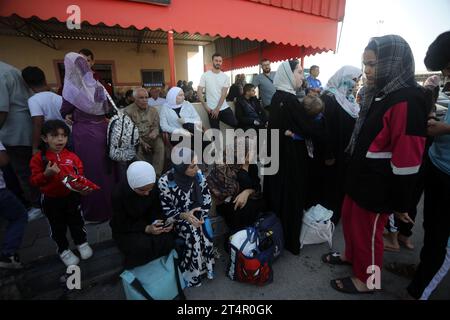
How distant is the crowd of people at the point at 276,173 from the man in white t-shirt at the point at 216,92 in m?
1.29

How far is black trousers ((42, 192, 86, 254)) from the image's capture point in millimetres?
2049

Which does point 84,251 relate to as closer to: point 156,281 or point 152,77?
point 156,281

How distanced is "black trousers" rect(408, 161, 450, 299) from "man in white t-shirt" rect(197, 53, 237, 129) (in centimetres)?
297

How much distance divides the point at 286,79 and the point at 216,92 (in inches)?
78.7

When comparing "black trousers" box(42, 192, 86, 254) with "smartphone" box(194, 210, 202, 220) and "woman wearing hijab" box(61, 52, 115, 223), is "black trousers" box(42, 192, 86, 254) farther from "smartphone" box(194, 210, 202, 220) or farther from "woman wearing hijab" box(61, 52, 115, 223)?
"smartphone" box(194, 210, 202, 220)

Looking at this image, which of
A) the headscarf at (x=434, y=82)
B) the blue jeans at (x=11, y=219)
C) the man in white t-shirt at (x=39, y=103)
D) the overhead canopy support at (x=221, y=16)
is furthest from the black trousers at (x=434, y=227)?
the overhead canopy support at (x=221, y=16)

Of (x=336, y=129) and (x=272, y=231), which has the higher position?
(x=336, y=129)

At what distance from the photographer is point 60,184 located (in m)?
2.03

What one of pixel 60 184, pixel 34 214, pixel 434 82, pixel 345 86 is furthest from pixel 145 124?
pixel 434 82

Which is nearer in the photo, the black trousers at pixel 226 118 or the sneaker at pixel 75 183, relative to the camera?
the sneaker at pixel 75 183

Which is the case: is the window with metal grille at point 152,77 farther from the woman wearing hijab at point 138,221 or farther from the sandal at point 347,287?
the sandal at point 347,287

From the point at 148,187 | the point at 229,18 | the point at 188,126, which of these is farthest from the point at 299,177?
the point at 229,18

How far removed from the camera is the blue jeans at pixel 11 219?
1917 millimetres
